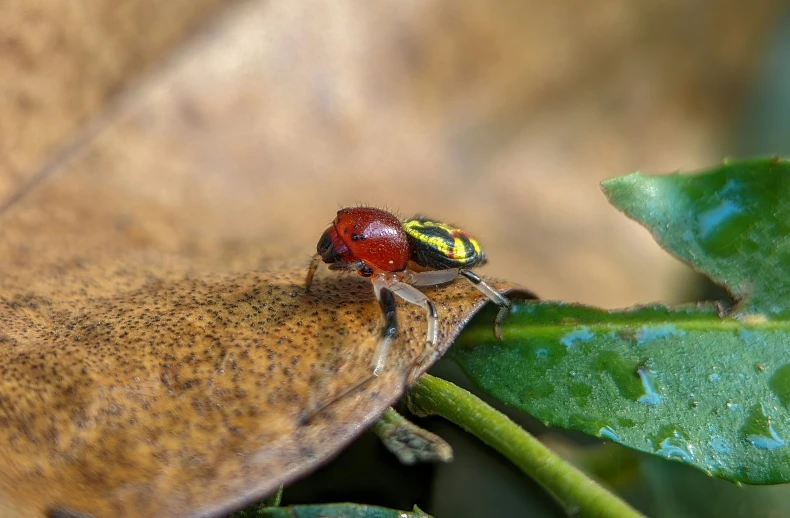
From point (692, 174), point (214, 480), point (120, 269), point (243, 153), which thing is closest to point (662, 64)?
point (692, 174)

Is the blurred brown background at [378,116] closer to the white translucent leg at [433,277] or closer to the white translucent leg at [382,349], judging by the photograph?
the white translucent leg at [433,277]

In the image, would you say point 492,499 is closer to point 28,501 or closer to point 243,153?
point 28,501

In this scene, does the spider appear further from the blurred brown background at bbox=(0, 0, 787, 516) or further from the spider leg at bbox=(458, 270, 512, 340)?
the blurred brown background at bbox=(0, 0, 787, 516)

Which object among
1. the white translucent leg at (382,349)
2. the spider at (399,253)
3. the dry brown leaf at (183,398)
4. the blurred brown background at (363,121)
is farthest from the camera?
the blurred brown background at (363,121)

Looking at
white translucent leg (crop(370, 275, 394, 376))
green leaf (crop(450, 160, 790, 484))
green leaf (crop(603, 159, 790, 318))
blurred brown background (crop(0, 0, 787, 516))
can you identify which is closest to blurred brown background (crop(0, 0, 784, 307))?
blurred brown background (crop(0, 0, 787, 516))

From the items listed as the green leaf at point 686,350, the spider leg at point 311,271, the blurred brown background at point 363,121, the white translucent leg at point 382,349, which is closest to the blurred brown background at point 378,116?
the blurred brown background at point 363,121

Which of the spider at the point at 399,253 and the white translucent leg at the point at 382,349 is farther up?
the spider at the point at 399,253

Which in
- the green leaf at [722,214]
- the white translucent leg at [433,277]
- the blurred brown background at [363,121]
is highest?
the blurred brown background at [363,121]

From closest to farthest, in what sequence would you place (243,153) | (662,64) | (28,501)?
(28,501)
(243,153)
(662,64)
